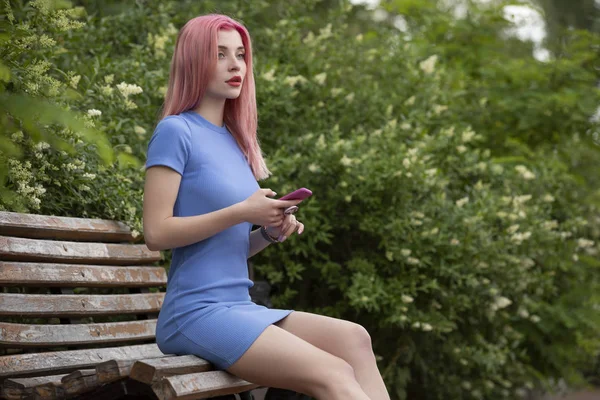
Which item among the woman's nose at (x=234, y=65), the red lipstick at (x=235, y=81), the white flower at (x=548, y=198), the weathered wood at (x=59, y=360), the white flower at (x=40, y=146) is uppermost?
the woman's nose at (x=234, y=65)

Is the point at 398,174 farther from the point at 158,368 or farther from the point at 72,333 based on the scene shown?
the point at 158,368

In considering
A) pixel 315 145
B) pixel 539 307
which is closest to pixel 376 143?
pixel 315 145

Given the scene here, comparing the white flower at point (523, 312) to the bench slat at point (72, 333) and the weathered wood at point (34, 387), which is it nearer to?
the bench slat at point (72, 333)

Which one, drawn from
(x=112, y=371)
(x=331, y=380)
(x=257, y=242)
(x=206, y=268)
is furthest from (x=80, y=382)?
(x=257, y=242)

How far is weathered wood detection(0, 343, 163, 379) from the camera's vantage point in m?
3.03

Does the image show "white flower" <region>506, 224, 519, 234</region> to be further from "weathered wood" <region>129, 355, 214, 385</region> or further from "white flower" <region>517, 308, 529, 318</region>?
"weathered wood" <region>129, 355, 214, 385</region>

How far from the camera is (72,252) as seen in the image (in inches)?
139

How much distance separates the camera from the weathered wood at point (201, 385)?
8.13 feet

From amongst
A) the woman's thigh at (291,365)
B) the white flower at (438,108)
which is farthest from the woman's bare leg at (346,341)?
the white flower at (438,108)

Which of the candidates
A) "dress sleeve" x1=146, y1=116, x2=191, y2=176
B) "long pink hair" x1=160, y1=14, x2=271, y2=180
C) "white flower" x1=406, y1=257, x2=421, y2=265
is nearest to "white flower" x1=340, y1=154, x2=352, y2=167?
"white flower" x1=406, y1=257, x2=421, y2=265

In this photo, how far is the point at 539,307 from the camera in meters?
6.75

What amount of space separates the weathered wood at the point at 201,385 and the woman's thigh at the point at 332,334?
0.75ft

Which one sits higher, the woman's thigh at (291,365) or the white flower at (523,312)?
the woman's thigh at (291,365)

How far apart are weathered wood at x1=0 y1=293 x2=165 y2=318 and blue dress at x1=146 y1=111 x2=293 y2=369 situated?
63 cm
